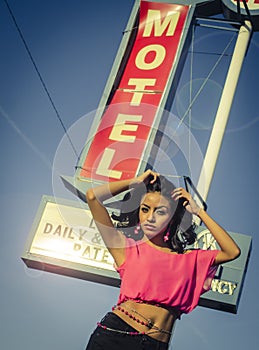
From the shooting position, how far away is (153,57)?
11.7 meters

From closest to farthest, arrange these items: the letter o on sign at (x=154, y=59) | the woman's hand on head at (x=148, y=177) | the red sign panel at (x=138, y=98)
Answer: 1. the woman's hand on head at (x=148, y=177)
2. the red sign panel at (x=138, y=98)
3. the letter o on sign at (x=154, y=59)

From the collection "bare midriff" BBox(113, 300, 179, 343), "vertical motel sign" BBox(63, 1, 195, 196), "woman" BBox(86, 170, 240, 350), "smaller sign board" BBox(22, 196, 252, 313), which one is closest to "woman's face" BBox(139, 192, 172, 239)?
"woman" BBox(86, 170, 240, 350)

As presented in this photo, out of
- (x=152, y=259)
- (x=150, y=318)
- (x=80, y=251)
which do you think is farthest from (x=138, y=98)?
(x=150, y=318)

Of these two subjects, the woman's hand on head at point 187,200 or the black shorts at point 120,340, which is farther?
the woman's hand on head at point 187,200

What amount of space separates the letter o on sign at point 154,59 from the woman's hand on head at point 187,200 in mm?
8352

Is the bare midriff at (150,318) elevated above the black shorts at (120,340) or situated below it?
above

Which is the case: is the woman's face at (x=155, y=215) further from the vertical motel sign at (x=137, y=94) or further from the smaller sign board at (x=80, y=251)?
the smaller sign board at (x=80, y=251)

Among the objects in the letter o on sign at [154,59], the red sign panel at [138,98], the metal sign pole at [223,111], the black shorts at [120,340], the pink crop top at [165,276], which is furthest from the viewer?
the letter o on sign at [154,59]

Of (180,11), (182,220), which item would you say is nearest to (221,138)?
(180,11)

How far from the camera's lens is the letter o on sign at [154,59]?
11.5 meters

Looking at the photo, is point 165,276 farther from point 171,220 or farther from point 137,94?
point 137,94

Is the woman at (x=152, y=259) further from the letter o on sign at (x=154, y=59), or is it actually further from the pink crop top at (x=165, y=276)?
the letter o on sign at (x=154, y=59)

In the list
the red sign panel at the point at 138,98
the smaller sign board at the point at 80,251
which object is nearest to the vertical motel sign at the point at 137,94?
the red sign panel at the point at 138,98

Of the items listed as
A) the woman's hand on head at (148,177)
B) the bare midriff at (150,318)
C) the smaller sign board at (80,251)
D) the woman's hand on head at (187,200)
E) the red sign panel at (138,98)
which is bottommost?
the bare midriff at (150,318)
